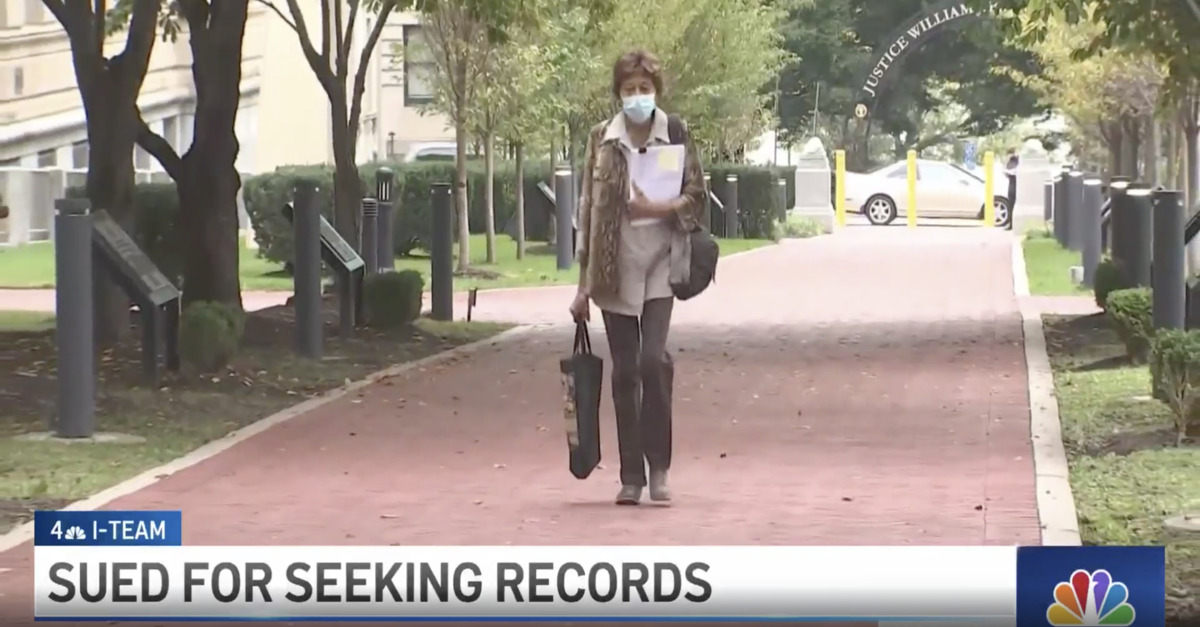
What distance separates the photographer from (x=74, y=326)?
11.2m

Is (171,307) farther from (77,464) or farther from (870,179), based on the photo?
(870,179)

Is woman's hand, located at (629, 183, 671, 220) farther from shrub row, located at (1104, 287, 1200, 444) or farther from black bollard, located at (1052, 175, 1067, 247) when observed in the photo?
black bollard, located at (1052, 175, 1067, 247)

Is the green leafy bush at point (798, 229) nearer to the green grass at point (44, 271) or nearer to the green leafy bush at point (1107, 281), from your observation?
A: the green grass at point (44, 271)

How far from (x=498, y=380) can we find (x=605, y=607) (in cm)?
836

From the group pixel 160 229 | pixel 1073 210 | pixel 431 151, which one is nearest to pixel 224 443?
pixel 160 229

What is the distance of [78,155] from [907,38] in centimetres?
1593

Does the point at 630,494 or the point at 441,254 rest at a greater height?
the point at 441,254

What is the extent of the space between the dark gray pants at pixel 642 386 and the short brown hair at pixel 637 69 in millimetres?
830

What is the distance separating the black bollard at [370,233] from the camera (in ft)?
64.7

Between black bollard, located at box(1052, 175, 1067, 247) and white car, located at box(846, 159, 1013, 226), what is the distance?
1172cm

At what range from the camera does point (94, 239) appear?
12.4 meters

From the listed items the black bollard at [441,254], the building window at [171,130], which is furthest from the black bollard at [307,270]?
the building window at [171,130]

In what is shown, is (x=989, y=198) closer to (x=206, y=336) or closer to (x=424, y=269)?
(x=424, y=269)

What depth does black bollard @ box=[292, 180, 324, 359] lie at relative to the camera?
15.2m
